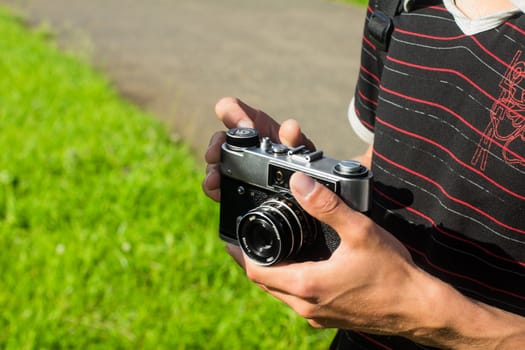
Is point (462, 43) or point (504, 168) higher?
point (462, 43)

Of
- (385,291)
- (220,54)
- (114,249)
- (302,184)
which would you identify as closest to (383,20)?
(302,184)

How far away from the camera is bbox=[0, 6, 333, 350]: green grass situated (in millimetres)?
2934

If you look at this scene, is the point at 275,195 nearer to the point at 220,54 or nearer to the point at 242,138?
the point at 242,138

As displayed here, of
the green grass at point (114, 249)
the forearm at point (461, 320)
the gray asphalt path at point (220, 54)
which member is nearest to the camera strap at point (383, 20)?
the forearm at point (461, 320)

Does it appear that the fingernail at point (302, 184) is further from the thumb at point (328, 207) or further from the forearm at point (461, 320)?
the forearm at point (461, 320)

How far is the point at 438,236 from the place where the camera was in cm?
140

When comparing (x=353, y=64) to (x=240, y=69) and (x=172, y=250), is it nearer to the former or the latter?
(x=240, y=69)

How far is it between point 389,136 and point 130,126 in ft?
11.6

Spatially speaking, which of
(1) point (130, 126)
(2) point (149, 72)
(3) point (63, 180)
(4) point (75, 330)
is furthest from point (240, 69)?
(4) point (75, 330)

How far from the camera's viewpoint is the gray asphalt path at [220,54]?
5398 mm

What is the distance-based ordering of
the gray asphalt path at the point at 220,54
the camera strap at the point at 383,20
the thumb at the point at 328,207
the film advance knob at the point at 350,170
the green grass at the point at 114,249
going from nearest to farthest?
the thumb at the point at 328,207 < the film advance knob at the point at 350,170 < the camera strap at the point at 383,20 < the green grass at the point at 114,249 < the gray asphalt path at the point at 220,54

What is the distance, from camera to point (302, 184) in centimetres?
124

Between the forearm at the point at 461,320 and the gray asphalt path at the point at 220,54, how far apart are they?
133 inches

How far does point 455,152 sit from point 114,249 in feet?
7.73
